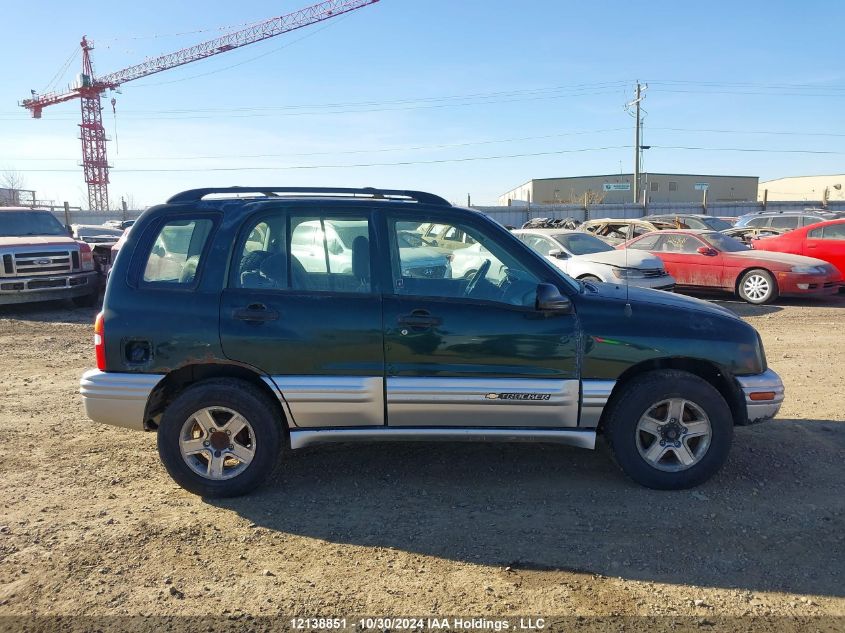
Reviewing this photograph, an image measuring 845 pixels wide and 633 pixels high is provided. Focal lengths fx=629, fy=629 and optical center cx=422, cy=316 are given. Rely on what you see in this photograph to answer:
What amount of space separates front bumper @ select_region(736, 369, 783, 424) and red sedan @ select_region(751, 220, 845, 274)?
10.2 metres

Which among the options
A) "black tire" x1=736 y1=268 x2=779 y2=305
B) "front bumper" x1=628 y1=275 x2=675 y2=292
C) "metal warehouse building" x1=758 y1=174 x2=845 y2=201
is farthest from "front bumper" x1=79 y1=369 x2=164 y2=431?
"metal warehouse building" x1=758 y1=174 x2=845 y2=201

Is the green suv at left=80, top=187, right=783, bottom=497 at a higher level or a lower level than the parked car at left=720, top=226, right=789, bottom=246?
lower

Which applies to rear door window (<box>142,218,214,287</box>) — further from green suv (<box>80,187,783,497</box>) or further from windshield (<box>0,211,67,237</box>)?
windshield (<box>0,211,67,237</box>)

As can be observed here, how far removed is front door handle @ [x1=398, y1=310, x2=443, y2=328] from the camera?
3898mm

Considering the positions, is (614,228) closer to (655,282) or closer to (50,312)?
(655,282)

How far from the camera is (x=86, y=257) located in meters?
12.2

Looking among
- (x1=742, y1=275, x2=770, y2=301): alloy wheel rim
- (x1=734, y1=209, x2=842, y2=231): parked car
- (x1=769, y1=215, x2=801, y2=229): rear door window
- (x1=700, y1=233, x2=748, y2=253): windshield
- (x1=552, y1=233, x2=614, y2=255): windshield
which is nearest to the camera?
(x1=742, y1=275, x2=770, y2=301): alloy wheel rim

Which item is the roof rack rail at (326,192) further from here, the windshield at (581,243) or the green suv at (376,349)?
the windshield at (581,243)

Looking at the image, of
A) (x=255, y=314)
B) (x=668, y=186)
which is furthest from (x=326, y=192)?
(x=668, y=186)

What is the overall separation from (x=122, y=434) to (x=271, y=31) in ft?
268

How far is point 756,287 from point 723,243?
1245 millimetres

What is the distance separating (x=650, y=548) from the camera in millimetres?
3416

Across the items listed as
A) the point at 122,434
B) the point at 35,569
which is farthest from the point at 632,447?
the point at 122,434

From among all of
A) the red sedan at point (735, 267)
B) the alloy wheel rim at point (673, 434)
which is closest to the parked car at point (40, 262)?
the red sedan at point (735, 267)
